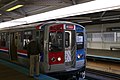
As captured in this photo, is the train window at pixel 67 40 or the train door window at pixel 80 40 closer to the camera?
the train window at pixel 67 40

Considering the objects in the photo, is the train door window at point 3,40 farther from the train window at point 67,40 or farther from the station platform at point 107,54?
the station platform at point 107,54

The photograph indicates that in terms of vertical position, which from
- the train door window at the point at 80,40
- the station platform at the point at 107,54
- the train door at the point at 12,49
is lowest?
the station platform at the point at 107,54

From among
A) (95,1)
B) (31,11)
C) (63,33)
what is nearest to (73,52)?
(63,33)

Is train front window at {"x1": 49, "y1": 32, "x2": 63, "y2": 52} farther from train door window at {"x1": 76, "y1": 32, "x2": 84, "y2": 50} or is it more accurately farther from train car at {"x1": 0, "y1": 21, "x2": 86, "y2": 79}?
train door window at {"x1": 76, "y1": 32, "x2": 84, "y2": 50}

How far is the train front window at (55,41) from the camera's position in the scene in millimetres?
6543

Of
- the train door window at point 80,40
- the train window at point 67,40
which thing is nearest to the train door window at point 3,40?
the train window at point 67,40

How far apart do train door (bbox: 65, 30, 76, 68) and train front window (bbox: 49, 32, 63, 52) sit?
0.38 meters

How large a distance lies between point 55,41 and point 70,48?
87 centimetres

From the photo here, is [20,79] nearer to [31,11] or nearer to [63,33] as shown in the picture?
[63,33]

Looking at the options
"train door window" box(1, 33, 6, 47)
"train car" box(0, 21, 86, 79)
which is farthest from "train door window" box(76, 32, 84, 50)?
"train door window" box(1, 33, 6, 47)

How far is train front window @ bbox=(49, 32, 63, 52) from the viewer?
258 inches

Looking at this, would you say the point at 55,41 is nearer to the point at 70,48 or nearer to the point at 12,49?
the point at 70,48

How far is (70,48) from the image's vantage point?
729cm

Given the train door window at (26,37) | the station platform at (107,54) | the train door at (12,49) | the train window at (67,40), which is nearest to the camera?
the train window at (67,40)
